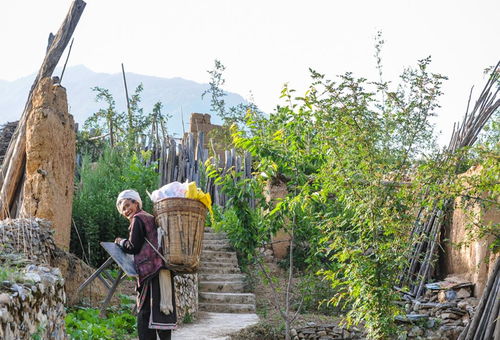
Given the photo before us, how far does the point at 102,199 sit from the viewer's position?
966 cm

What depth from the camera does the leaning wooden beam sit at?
7.86 meters

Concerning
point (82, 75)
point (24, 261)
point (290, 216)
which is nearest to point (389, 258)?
point (290, 216)

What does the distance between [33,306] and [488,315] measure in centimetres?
447

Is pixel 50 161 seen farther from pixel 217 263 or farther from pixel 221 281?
pixel 217 263

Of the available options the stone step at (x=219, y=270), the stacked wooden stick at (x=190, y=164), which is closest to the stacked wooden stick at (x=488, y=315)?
the stone step at (x=219, y=270)

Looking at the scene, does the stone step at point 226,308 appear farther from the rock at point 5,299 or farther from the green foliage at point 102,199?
the rock at point 5,299

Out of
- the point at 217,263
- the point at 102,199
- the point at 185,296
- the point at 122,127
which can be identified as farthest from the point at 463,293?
the point at 122,127

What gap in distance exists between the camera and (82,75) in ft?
480

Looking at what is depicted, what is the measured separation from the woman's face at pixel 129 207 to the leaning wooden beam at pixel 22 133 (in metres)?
2.67

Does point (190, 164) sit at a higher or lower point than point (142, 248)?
higher

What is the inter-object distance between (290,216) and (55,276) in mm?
3492

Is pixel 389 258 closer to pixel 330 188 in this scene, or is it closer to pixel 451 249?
pixel 330 188

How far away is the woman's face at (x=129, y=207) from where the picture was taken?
531 centimetres

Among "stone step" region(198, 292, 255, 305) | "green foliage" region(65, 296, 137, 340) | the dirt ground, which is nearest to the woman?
"green foliage" region(65, 296, 137, 340)
